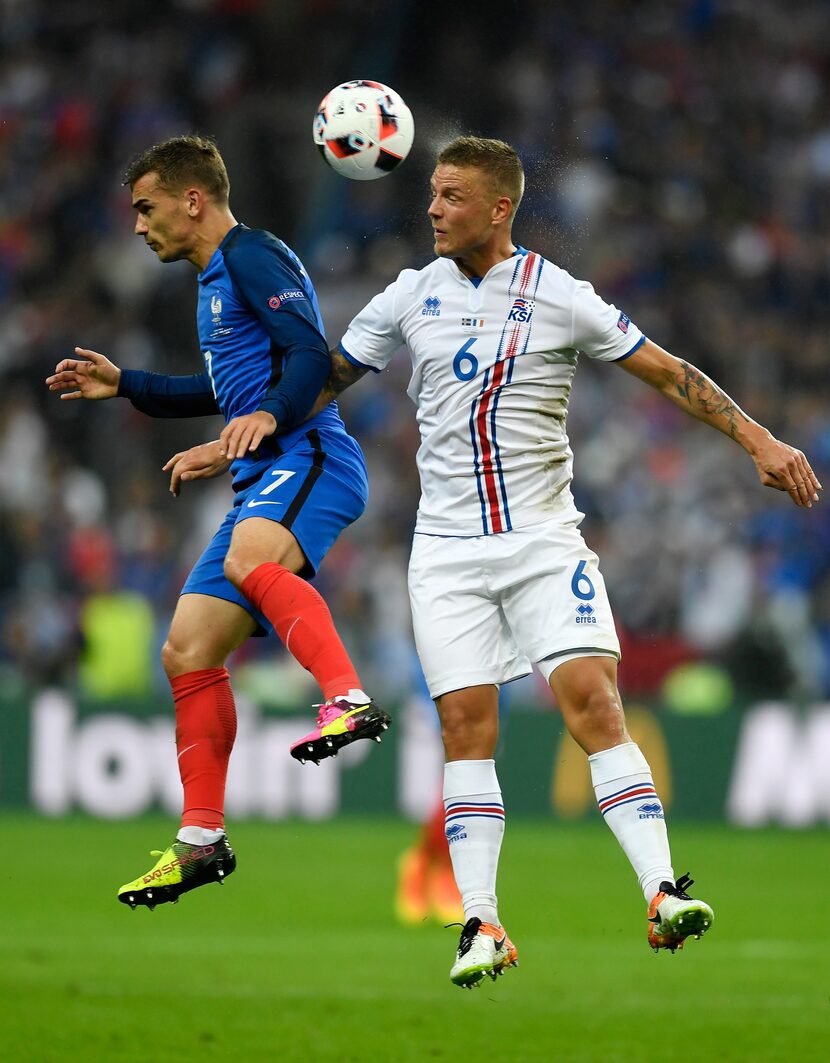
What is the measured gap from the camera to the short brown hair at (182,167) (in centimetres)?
689

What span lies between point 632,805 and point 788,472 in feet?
4.09

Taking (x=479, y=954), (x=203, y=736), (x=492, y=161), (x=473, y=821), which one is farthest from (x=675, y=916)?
(x=492, y=161)

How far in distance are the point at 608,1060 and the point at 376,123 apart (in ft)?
13.6

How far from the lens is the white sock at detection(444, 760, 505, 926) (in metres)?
A: 6.83

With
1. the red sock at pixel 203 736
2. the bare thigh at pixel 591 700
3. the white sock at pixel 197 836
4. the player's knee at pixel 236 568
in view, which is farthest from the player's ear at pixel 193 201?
the white sock at pixel 197 836

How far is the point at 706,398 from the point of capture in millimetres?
6703

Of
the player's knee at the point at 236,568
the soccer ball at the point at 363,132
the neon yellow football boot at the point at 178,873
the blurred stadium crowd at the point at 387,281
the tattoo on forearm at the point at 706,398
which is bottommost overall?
the neon yellow football boot at the point at 178,873

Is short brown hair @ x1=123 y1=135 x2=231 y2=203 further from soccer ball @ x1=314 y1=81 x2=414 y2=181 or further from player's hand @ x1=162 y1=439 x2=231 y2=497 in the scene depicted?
player's hand @ x1=162 y1=439 x2=231 y2=497

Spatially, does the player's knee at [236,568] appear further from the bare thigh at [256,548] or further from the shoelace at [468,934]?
the shoelace at [468,934]

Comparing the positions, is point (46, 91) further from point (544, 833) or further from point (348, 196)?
point (544, 833)

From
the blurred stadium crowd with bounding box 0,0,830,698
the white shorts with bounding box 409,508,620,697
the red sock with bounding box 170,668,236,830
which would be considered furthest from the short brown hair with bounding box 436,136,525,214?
the blurred stadium crowd with bounding box 0,0,830,698

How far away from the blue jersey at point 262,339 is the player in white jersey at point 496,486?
22cm

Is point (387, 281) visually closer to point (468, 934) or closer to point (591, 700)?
point (591, 700)

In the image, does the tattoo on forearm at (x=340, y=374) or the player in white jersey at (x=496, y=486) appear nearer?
the player in white jersey at (x=496, y=486)
